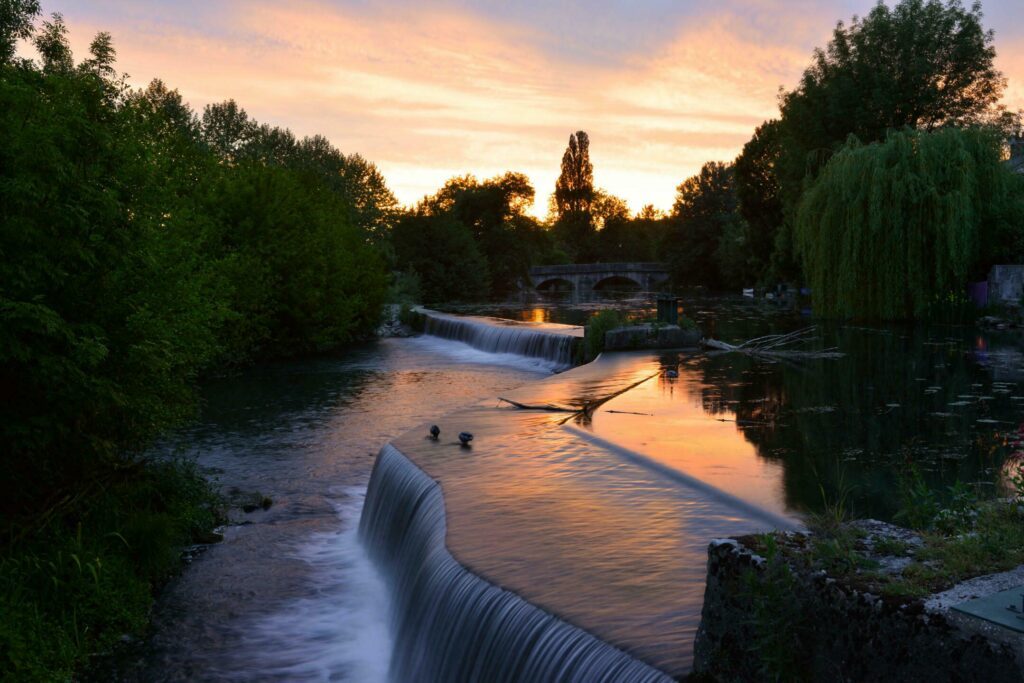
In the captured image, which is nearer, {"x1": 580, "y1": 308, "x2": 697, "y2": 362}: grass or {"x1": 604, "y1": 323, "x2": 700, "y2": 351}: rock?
Result: {"x1": 604, "y1": 323, "x2": 700, "y2": 351}: rock

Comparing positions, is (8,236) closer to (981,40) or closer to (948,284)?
(948,284)

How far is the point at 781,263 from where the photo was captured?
167 ft

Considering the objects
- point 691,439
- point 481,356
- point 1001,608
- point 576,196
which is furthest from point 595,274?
point 1001,608

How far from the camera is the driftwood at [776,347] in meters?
23.2

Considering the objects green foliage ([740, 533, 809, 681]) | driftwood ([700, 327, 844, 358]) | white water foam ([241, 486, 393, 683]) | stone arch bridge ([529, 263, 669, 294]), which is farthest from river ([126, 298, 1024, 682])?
stone arch bridge ([529, 263, 669, 294])

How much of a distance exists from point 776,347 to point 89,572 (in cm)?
1974

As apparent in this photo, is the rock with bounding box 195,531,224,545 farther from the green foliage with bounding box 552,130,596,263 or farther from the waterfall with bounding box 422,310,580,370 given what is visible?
the green foliage with bounding box 552,130,596,263

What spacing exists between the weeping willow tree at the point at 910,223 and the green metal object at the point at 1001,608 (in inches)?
1076

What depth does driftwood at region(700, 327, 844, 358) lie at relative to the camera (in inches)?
915

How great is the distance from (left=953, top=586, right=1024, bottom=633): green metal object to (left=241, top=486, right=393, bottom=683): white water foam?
18.3 feet

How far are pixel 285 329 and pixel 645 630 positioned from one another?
86.0 feet

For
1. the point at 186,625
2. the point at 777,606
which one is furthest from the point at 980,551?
the point at 186,625

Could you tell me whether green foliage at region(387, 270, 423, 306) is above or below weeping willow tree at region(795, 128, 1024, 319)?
below

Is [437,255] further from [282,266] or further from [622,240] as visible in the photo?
[622,240]
